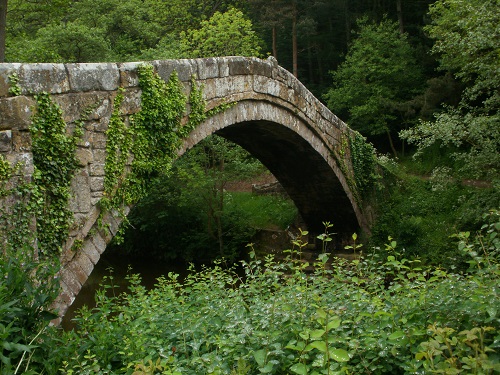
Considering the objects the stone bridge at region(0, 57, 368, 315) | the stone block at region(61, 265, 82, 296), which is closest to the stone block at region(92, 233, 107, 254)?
the stone bridge at region(0, 57, 368, 315)

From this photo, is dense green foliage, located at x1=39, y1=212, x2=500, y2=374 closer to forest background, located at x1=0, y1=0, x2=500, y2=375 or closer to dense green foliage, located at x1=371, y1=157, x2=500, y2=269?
forest background, located at x1=0, y1=0, x2=500, y2=375

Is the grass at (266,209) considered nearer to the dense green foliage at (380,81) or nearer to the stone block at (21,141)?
the dense green foliage at (380,81)

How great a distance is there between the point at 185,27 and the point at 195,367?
19.1m

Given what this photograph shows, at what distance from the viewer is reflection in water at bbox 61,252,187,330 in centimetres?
1169

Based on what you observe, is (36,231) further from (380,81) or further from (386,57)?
(386,57)

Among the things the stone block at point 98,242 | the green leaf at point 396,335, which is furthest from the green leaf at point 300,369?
the stone block at point 98,242

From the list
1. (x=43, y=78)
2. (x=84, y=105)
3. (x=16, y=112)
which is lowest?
(x=16, y=112)

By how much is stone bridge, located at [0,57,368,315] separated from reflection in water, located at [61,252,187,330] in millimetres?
3744

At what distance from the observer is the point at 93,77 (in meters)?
5.15

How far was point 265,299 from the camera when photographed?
13.8 ft

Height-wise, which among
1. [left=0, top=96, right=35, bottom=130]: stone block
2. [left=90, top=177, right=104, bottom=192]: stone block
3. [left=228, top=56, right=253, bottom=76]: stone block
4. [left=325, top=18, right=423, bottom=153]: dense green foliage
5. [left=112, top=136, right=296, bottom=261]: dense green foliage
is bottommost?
[left=112, top=136, right=296, bottom=261]: dense green foliage

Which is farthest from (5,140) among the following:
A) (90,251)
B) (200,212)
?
(200,212)

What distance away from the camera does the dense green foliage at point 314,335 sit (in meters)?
2.70

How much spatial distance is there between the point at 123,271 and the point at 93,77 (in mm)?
8955
